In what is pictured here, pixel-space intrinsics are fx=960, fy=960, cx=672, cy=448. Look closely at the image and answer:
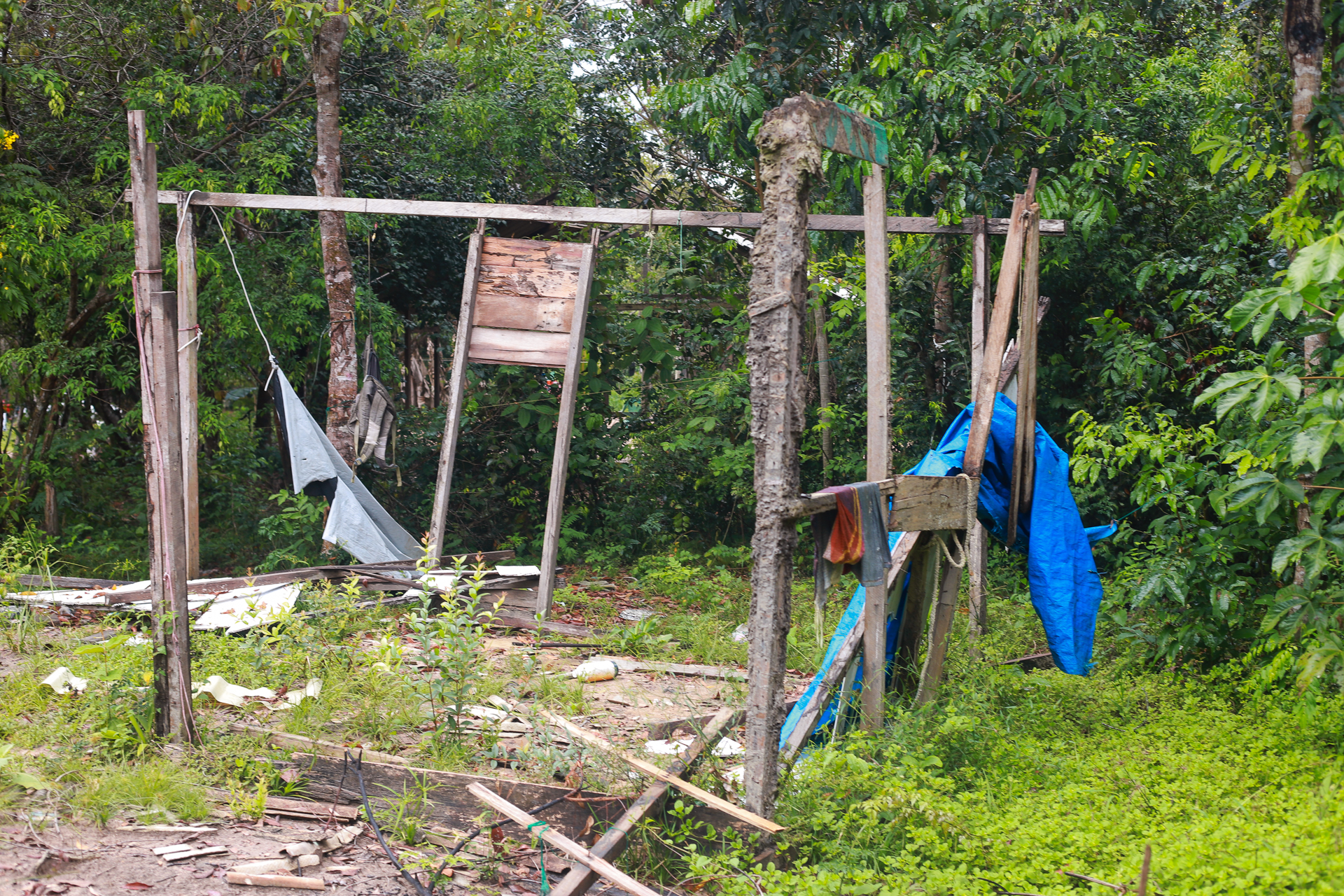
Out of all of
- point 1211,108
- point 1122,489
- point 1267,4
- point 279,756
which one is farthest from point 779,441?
point 1267,4

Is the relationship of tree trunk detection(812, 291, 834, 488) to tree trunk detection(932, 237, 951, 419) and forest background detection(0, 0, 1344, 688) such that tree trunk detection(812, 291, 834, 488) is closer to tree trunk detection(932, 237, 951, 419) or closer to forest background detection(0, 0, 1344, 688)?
forest background detection(0, 0, 1344, 688)

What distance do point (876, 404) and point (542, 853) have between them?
7.24 ft

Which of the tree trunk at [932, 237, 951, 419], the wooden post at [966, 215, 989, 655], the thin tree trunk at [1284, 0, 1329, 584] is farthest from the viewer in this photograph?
the tree trunk at [932, 237, 951, 419]

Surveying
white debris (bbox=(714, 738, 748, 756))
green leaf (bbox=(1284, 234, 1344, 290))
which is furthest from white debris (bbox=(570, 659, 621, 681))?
green leaf (bbox=(1284, 234, 1344, 290))

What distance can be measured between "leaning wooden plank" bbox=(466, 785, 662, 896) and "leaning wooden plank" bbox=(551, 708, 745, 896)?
42 mm

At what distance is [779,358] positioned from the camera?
10.8ft

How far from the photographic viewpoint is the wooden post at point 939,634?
4180 mm

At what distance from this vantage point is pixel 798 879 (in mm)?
2893

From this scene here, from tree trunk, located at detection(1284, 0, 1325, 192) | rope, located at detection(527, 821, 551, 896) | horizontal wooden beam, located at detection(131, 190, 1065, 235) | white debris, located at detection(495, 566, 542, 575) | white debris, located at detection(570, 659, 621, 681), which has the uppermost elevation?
tree trunk, located at detection(1284, 0, 1325, 192)

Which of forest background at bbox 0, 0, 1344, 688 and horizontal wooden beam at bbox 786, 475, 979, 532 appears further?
forest background at bbox 0, 0, 1344, 688

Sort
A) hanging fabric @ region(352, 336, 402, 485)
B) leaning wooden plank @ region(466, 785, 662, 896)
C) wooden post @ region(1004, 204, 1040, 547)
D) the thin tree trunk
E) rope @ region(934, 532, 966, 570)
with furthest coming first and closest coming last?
hanging fabric @ region(352, 336, 402, 485) < the thin tree trunk < wooden post @ region(1004, 204, 1040, 547) < rope @ region(934, 532, 966, 570) < leaning wooden plank @ region(466, 785, 662, 896)

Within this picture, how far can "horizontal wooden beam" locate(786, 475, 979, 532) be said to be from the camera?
12.3 ft

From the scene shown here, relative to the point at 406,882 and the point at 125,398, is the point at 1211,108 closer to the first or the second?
the point at 406,882

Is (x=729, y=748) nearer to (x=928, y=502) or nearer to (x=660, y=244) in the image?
(x=928, y=502)
